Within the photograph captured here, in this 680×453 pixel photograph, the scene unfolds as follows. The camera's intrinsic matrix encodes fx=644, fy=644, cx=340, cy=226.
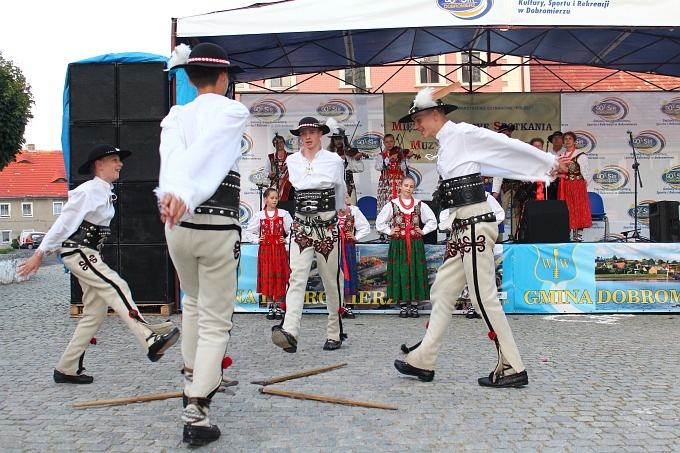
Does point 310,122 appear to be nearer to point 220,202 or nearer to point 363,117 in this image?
point 220,202

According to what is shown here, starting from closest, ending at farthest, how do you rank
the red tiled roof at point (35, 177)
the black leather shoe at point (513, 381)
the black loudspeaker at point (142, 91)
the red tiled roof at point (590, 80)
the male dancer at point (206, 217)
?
the male dancer at point (206, 217) → the black leather shoe at point (513, 381) → the black loudspeaker at point (142, 91) → the red tiled roof at point (590, 80) → the red tiled roof at point (35, 177)

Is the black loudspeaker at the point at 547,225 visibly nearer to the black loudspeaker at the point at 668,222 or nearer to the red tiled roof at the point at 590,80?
the black loudspeaker at the point at 668,222

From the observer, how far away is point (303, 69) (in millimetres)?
13609

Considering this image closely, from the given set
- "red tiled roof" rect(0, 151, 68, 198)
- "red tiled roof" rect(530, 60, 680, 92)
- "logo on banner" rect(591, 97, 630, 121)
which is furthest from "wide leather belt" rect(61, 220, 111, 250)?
"red tiled roof" rect(0, 151, 68, 198)

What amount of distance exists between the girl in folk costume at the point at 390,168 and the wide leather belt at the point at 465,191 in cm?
739

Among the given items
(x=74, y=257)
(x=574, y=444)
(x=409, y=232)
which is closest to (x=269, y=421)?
(x=574, y=444)

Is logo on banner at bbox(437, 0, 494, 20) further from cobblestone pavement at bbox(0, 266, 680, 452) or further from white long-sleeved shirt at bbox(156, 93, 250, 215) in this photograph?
white long-sleeved shirt at bbox(156, 93, 250, 215)

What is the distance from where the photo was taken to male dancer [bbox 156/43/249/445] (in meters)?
3.40

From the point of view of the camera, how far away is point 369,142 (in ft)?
45.3

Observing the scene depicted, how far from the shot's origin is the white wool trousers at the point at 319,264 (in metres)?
6.13

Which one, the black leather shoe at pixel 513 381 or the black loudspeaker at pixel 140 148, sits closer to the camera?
the black leather shoe at pixel 513 381

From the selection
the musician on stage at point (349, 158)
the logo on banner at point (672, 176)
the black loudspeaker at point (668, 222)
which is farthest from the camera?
the logo on banner at point (672, 176)

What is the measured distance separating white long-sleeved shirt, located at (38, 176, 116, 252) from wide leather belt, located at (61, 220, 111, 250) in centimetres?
4

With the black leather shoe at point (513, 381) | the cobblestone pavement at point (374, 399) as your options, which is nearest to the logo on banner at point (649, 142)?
the cobblestone pavement at point (374, 399)
